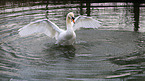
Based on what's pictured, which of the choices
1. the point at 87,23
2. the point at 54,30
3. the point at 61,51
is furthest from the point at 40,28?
the point at 87,23

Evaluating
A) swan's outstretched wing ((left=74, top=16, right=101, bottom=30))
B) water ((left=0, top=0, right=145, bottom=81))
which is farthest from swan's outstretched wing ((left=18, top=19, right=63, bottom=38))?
swan's outstretched wing ((left=74, top=16, right=101, bottom=30))

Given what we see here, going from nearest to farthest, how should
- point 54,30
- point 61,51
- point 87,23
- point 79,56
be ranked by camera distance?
point 79,56 → point 61,51 → point 54,30 → point 87,23

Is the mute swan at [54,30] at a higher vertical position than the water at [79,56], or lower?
higher

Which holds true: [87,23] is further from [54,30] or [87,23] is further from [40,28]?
[40,28]

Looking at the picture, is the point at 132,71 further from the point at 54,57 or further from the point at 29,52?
the point at 29,52

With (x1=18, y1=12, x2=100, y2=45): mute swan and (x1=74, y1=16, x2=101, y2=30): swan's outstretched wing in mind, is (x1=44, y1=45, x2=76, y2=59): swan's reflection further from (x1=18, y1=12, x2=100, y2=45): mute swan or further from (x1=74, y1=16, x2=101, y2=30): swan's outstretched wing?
(x1=74, y1=16, x2=101, y2=30): swan's outstretched wing

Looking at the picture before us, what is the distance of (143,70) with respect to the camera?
6617 millimetres

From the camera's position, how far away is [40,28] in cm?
979

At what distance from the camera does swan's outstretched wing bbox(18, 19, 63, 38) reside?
9289 millimetres

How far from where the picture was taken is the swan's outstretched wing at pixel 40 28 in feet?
30.5

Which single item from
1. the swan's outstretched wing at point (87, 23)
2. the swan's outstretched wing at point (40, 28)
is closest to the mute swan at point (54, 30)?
the swan's outstretched wing at point (40, 28)

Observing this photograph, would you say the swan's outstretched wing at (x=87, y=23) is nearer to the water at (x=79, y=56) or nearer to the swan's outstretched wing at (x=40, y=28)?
the water at (x=79, y=56)

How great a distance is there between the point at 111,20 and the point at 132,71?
342 inches

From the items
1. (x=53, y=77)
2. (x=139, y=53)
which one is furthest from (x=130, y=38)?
(x=53, y=77)
